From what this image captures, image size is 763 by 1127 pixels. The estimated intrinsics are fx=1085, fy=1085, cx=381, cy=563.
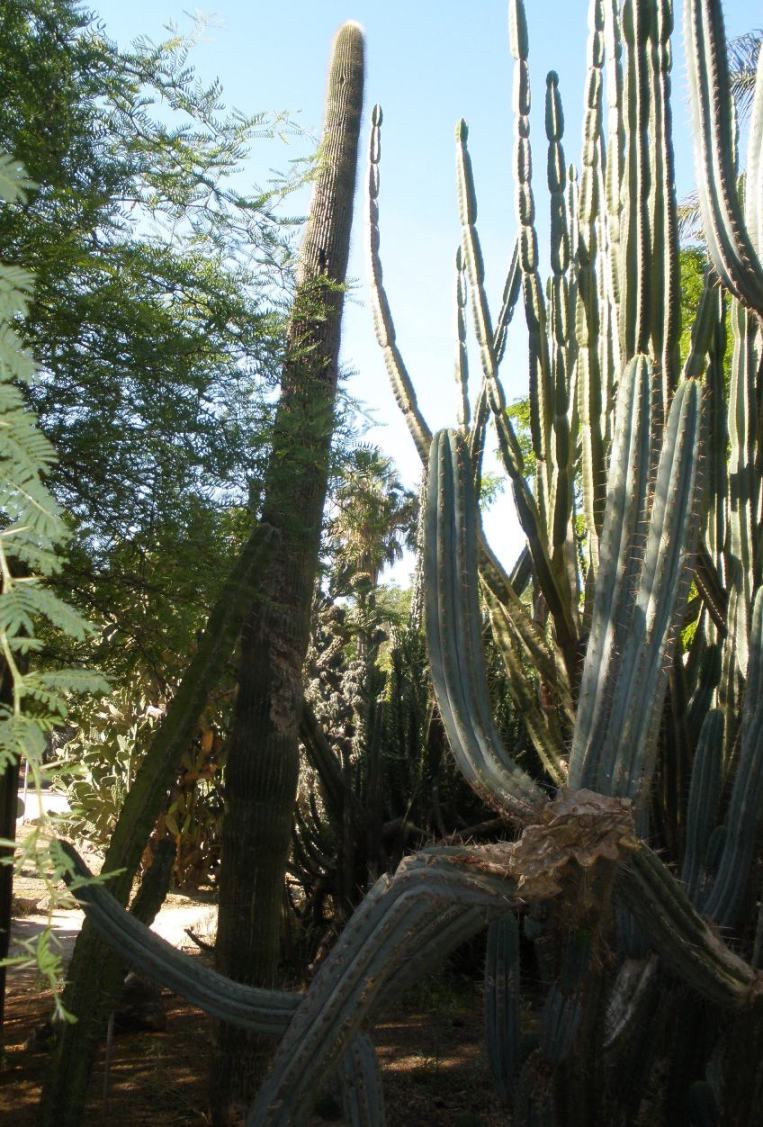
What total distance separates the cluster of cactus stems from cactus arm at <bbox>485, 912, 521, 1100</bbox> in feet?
0.04

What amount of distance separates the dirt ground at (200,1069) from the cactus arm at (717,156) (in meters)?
3.15

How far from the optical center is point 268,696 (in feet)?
15.0

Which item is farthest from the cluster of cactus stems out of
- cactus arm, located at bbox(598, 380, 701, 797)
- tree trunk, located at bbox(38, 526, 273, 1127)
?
tree trunk, located at bbox(38, 526, 273, 1127)

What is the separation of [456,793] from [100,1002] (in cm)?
364

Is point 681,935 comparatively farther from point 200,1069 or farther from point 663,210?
point 200,1069

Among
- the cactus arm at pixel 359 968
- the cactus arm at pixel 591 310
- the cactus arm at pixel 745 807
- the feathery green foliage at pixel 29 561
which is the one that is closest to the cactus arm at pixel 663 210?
the cactus arm at pixel 591 310

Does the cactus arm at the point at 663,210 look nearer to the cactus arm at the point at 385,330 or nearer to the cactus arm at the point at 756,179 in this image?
the cactus arm at the point at 756,179

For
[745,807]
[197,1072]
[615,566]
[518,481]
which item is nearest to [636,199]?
[518,481]

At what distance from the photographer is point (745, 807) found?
3494mm

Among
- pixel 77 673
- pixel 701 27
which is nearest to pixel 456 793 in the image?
pixel 701 27

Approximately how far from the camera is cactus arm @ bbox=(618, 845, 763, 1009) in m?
2.83

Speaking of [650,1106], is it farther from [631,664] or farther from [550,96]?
[550,96]

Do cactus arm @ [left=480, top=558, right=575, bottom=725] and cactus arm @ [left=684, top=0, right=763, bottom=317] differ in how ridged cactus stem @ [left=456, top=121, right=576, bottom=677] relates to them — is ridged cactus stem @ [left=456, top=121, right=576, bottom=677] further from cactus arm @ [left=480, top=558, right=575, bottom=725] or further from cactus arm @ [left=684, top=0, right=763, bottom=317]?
cactus arm @ [left=684, top=0, right=763, bottom=317]

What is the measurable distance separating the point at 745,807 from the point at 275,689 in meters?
1.97
